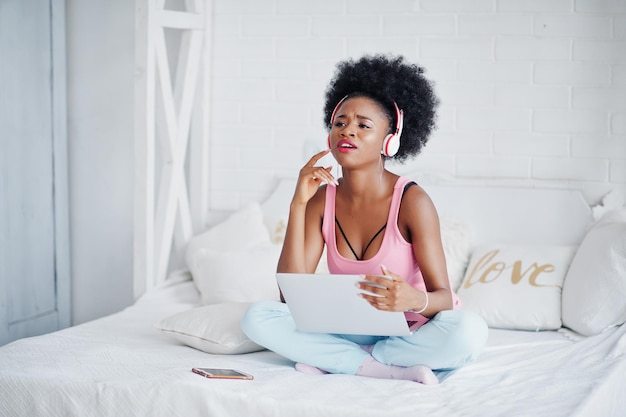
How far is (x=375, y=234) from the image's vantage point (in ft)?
8.01

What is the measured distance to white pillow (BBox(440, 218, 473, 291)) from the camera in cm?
329

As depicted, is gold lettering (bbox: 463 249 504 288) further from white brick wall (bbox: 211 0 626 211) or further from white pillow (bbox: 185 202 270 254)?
white pillow (bbox: 185 202 270 254)

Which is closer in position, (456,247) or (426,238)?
(426,238)

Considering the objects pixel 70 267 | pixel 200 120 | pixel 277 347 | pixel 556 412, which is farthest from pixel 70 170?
pixel 556 412

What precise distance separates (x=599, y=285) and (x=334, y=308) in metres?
1.11

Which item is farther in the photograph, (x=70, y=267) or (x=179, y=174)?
(x=70, y=267)

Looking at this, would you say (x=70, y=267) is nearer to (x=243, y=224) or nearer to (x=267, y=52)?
(x=243, y=224)

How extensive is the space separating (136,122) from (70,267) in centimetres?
108

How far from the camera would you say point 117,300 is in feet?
13.4

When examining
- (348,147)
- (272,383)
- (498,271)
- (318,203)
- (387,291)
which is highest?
(348,147)

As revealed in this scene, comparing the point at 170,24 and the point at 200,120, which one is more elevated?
the point at 170,24

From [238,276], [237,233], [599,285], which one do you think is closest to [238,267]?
[238,276]

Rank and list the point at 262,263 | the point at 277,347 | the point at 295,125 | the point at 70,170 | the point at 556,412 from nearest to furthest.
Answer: the point at 556,412 < the point at 277,347 < the point at 262,263 < the point at 295,125 < the point at 70,170

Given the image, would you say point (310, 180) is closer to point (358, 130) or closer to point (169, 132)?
point (358, 130)
